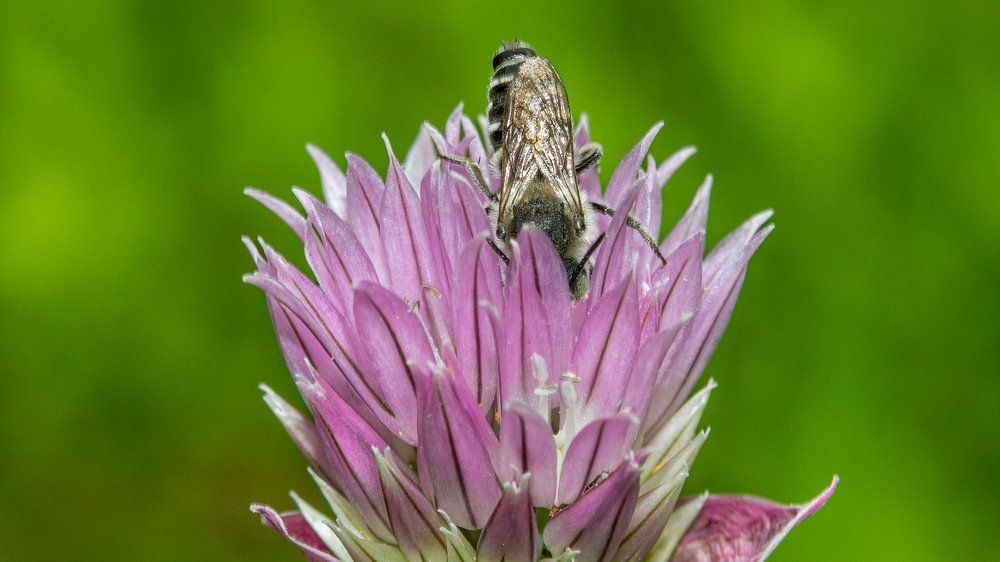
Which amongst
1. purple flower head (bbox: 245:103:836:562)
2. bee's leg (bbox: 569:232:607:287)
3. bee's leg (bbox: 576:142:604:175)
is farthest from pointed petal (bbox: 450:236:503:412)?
bee's leg (bbox: 576:142:604:175)

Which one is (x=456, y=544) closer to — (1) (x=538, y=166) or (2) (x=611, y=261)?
(2) (x=611, y=261)

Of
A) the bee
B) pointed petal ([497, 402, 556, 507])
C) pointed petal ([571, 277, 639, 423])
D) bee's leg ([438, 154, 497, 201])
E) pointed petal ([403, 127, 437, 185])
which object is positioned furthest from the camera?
pointed petal ([403, 127, 437, 185])

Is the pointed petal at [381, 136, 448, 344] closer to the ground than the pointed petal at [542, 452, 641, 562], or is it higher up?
higher up

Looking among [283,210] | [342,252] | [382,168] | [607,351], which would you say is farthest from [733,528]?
[382,168]

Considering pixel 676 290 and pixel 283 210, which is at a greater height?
pixel 283 210

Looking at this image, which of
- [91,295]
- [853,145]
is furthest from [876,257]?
[91,295]

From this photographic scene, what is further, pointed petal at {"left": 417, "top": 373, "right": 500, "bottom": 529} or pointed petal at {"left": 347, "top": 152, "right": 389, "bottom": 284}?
pointed petal at {"left": 347, "top": 152, "right": 389, "bottom": 284}

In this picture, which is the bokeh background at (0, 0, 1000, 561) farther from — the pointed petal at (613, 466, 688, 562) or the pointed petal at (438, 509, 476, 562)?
the pointed petal at (438, 509, 476, 562)
